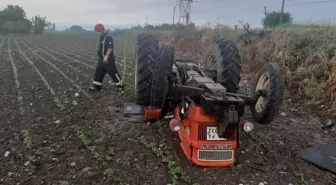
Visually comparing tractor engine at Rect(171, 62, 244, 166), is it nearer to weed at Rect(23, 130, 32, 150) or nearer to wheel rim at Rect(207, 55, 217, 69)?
wheel rim at Rect(207, 55, 217, 69)

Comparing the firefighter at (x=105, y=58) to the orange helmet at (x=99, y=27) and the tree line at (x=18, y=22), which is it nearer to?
the orange helmet at (x=99, y=27)

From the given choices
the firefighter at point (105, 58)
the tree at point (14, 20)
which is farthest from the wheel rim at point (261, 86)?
the tree at point (14, 20)

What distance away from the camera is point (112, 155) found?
4.63 meters

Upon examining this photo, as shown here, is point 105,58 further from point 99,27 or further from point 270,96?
point 270,96

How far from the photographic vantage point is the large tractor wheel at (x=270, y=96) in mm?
4039

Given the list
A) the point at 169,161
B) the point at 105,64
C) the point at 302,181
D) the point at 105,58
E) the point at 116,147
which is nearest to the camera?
the point at 302,181

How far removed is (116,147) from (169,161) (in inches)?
35.9

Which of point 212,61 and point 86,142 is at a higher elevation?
point 212,61

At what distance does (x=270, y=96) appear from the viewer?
4.04 meters

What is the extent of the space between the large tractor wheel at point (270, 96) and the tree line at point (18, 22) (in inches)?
2062

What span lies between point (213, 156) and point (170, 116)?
118cm

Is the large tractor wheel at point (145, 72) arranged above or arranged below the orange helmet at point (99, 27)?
below

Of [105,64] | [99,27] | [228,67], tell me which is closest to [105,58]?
[105,64]

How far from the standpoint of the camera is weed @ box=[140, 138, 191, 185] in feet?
13.0
